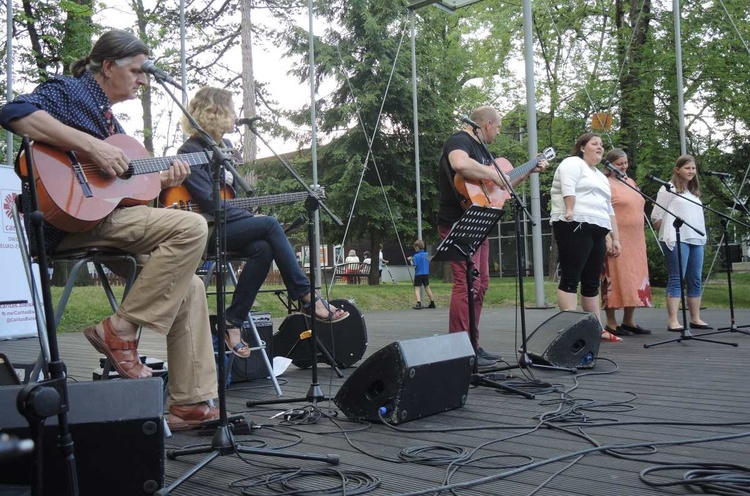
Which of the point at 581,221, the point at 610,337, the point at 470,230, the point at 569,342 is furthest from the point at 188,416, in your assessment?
the point at 610,337

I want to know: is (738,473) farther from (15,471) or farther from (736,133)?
(736,133)

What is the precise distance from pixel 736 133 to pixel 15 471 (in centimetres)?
1546

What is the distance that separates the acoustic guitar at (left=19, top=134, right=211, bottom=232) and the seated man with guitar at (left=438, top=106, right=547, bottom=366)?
2301 millimetres

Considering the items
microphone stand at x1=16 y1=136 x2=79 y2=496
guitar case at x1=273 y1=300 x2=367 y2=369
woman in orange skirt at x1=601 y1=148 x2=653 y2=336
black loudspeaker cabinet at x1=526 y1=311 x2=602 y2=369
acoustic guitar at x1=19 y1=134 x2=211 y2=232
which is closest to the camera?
microphone stand at x1=16 y1=136 x2=79 y2=496

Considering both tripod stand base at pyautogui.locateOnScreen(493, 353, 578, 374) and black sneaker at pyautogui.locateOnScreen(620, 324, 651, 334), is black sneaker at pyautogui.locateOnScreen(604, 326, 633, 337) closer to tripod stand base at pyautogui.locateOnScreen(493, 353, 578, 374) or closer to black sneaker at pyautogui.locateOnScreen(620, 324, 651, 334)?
black sneaker at pyautogui.locateOnScreen(620, 324, 651, 334)

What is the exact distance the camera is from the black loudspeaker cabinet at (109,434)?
1.99m

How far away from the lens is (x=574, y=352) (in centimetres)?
480

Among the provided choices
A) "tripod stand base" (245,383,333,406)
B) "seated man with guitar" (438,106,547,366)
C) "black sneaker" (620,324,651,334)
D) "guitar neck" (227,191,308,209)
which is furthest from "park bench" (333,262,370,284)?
"tripod stand base" (245,383,333,406)

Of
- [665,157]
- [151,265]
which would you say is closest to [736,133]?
[665,157]

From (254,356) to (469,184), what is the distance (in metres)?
1.88

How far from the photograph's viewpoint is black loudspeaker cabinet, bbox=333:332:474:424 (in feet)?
10.4

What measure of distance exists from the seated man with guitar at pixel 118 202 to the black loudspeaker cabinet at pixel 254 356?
4.28 feet

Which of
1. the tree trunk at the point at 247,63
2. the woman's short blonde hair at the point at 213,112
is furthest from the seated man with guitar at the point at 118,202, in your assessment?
the tree trunk at the point at 247,63

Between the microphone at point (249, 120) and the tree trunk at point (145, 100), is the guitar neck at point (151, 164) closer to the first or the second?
the microphone at point (249, 120)
